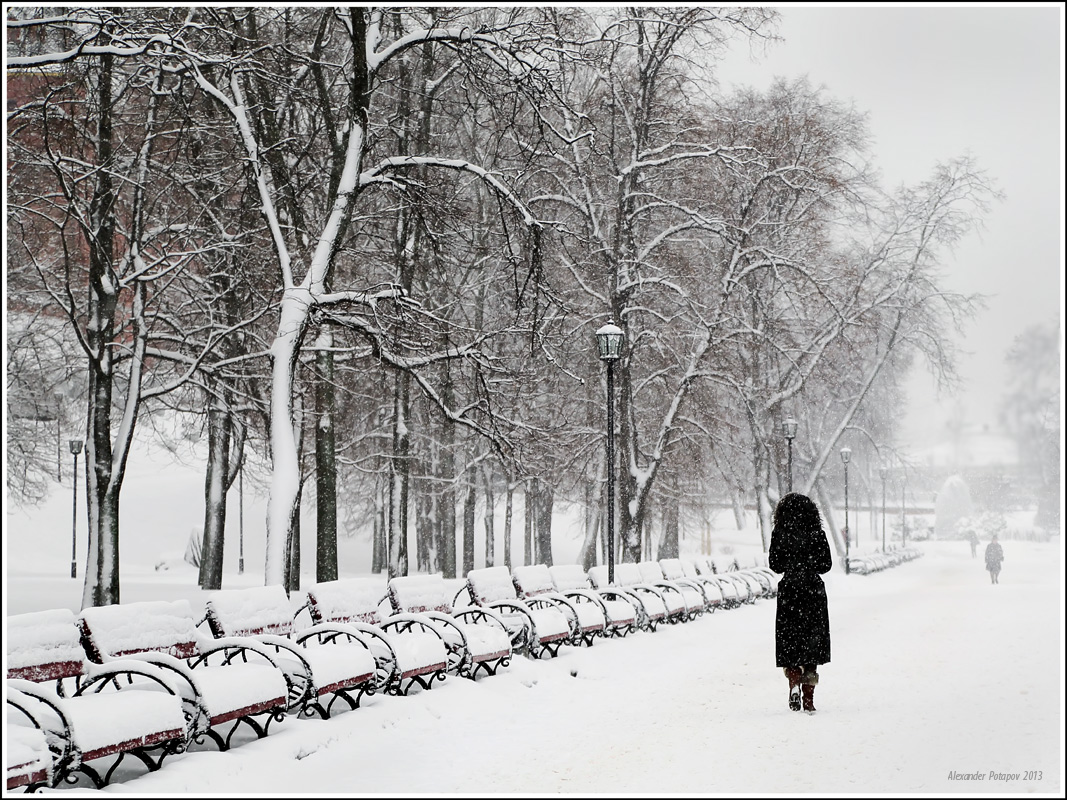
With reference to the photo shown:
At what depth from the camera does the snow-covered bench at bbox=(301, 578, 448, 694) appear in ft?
30.2

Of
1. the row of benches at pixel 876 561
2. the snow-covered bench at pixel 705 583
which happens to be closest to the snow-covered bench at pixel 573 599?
the snow-covered bench at pixel 705 583

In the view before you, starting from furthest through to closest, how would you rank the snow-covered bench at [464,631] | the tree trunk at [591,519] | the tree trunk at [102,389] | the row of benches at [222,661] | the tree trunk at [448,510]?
the tree trunk at [448,510]
the tree trunk at [591,519]
the tree trunk at [102,389]
the snow-covered bench at [464,631]
the row of benches at [222,661]

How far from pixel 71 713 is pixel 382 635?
3.49 meters

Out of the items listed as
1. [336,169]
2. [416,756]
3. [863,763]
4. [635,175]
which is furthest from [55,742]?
[635,175]

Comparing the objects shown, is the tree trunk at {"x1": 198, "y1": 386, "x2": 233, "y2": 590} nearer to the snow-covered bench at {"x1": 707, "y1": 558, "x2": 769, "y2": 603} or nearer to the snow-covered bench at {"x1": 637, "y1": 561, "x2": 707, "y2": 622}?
the snow-covered bench at {"x1": 637, "y1": 561, "x2": 707, "y2": 622}

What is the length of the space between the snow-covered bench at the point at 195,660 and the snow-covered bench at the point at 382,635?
3.48 ft

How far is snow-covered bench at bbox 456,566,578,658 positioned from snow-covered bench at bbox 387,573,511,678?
394 mm

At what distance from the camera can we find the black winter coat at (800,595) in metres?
8.95

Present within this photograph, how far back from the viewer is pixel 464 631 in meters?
10.5

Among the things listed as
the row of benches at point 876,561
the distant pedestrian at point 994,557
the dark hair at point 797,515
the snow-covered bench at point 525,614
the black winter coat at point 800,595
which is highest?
the dark hair at point 797,515

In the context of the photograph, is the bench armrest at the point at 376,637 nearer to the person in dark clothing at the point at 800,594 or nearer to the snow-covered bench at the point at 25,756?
the person in dark clothing at the point at 800,594

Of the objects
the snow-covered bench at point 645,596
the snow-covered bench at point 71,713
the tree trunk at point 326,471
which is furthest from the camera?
the tree trunk at point 326,471

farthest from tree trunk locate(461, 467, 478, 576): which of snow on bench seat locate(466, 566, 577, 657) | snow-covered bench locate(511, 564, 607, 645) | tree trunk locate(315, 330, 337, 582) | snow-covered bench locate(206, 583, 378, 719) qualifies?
snow-covered bench locate(206, 583, 378, 719)

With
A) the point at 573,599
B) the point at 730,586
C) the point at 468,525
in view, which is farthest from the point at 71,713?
the point at 468,525
